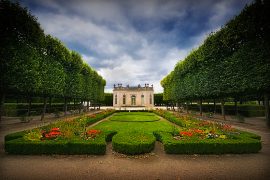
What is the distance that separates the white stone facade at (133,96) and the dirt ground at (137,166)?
52.8 m

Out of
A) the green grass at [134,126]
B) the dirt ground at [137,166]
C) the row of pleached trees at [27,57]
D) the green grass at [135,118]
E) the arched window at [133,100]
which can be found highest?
the row of pleached trees at [27,57]

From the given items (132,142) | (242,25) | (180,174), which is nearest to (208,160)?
(180,174)

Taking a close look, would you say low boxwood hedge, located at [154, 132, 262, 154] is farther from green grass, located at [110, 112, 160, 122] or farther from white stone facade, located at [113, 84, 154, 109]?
white stone facade, located at [113, 84, 154, 109]

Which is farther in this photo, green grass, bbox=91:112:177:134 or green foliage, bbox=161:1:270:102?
green grass, bbox=91:112:177:134

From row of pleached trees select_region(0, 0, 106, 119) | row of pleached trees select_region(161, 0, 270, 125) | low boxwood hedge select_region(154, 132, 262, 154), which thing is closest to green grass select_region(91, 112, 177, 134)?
low boxwood hedge select_region(154, 132, 262, 154)

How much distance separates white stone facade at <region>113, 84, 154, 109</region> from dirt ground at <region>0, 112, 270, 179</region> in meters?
52.8

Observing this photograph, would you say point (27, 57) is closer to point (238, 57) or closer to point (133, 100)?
point (238, 57)

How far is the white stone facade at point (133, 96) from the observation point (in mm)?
61219

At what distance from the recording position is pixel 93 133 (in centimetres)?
999

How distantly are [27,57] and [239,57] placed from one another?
19648 mm

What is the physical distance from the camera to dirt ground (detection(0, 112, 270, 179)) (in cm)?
598

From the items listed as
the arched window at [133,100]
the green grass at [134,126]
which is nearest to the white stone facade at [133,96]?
the arched window at [133,100]

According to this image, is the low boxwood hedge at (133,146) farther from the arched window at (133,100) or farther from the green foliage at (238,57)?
the arched window at (133,100)

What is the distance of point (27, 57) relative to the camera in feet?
50.5
